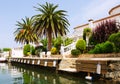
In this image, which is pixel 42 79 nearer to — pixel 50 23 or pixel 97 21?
pixel 97 21

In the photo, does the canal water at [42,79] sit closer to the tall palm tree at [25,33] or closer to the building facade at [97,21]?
the building facade at [97,21]

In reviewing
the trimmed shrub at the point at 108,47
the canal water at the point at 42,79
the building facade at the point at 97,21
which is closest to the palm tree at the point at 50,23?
the building facade at the point at 97,21

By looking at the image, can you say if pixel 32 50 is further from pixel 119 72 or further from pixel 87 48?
pixel 119 72

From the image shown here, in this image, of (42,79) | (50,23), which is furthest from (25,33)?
(42,79)

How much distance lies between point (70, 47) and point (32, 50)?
18.8m

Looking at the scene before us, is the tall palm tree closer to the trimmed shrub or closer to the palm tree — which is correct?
the palm tree

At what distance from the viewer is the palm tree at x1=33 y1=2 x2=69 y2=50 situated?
118ft

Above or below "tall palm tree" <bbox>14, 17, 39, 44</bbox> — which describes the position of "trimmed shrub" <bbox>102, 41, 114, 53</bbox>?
below

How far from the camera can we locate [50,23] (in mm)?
35938

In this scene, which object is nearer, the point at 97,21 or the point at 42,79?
the point at 42,79

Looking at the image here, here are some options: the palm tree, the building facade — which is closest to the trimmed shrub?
the building facade

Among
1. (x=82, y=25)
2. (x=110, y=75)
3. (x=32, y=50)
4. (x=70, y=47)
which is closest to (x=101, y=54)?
(x=110, y=75)

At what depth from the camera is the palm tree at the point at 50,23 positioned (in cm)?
3597

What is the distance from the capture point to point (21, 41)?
56812 mm
